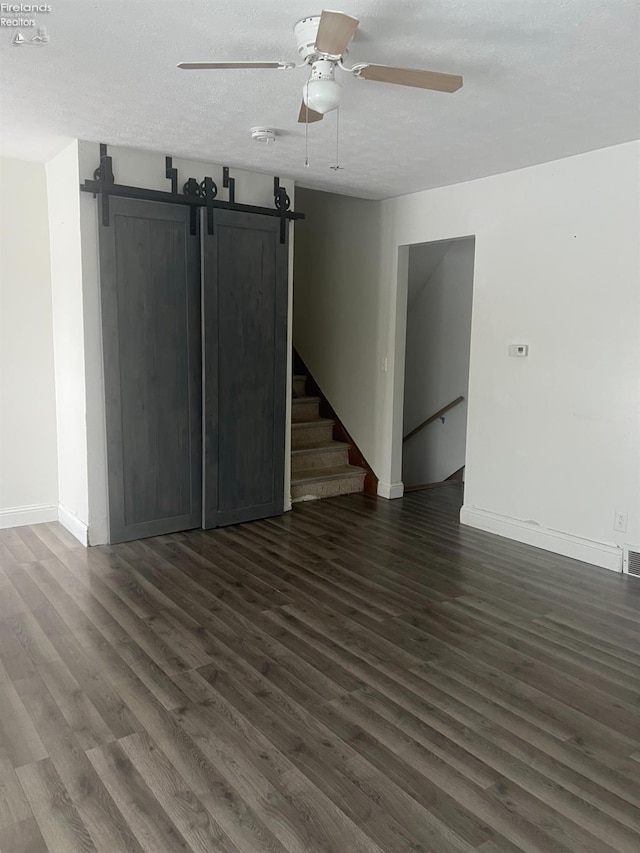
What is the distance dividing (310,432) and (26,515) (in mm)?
2543

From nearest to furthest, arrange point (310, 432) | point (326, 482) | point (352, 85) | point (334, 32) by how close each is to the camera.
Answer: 1. point (334, 32)
2. point (352, 85)
3. point (326, 482)
4. point (310, 432)

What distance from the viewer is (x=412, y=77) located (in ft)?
7.25

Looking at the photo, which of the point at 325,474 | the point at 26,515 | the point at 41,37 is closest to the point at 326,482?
the point at 325,474

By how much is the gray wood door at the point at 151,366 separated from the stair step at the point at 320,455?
133 cm

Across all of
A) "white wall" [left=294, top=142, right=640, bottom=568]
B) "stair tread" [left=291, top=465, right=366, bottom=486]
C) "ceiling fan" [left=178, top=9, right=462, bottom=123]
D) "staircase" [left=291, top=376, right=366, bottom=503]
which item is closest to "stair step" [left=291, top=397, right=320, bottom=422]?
"staircase" [left=291, top=376, right=366, bottom=503]

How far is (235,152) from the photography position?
391cm

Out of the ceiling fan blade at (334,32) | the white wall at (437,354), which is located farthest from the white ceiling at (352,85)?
the white wall at (437,354)

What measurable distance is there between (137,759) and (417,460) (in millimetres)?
5379

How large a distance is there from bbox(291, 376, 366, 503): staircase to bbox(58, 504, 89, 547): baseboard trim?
68.9 inches

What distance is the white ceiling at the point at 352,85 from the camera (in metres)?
2.15

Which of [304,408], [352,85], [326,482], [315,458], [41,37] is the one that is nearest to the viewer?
[41,37]

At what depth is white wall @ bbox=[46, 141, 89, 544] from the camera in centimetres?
398

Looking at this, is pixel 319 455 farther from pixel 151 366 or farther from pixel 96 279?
pixel 96 279

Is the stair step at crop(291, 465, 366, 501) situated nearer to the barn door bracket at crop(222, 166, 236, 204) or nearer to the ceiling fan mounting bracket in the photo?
the barn door bracket at crop(222, 166, 236, 204)
